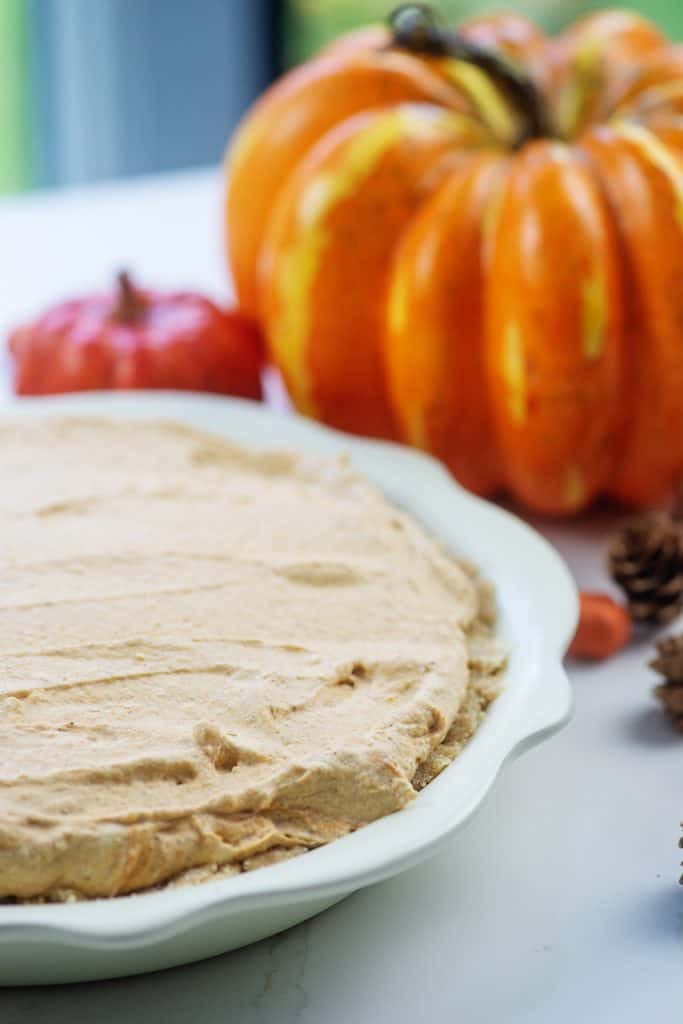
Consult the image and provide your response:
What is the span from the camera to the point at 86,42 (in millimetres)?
2910

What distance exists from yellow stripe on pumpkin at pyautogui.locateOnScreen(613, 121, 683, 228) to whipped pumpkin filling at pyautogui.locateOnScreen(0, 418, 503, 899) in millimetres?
348

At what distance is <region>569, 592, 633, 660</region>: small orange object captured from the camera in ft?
3.42

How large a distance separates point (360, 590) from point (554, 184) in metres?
0.43

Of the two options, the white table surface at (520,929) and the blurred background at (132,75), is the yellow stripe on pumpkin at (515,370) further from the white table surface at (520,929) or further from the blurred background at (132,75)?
the blurred background at (132,75)

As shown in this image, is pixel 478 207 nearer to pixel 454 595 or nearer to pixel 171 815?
pixel 454 595

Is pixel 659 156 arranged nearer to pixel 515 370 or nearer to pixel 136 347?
pixel 515 370

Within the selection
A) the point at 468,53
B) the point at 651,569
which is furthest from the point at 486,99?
the point at 651,569

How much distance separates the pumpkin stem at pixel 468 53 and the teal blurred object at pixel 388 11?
1.99 metres

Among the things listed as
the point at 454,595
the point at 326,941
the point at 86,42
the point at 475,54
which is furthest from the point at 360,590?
the point at 86,42

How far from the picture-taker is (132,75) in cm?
297

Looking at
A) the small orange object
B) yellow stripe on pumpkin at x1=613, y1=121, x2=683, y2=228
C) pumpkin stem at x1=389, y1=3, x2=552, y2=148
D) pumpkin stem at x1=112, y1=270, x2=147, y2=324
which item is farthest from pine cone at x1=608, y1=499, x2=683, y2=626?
pumpkin stem at x1=112, y1=270, x2=147, y2=324

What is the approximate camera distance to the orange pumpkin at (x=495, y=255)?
3.77ft

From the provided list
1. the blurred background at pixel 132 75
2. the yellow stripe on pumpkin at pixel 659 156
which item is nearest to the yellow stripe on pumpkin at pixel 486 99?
the yellow stripe on pumpkin at pixel 659 156

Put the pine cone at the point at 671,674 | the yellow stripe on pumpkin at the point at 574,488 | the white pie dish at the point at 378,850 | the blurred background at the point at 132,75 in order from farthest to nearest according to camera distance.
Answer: the blurred background at the point at 132,75
the yellow stripe on pumpkin at the point at 574,488
the pine cone at the point at 671,674
the white pie dish at the point at 378,850
